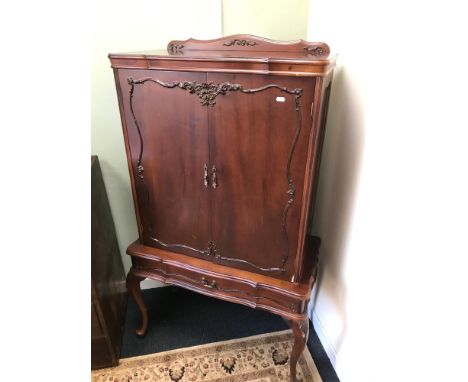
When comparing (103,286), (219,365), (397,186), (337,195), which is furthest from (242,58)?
(219,365)

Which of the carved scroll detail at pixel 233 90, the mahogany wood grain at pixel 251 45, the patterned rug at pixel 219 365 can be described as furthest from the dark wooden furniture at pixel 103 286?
the mahogany wood grain at pixel 251 45

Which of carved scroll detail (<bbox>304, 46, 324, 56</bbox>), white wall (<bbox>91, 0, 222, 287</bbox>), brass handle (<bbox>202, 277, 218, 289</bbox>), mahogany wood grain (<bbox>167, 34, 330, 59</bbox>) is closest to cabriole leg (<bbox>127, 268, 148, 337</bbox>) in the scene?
brass handle (<bbox>202, 277, 218, 289</bbox>)

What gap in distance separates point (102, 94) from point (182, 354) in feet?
4.61

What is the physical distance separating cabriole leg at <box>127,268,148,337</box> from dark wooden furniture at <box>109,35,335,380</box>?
117 mm

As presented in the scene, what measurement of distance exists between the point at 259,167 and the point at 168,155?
1.25ft

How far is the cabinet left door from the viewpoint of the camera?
1.13 meters

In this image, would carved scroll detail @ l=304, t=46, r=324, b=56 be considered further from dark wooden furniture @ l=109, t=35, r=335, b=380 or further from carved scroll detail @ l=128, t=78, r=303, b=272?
carved scroll detail @ l=128, t=78, r=303, b=272

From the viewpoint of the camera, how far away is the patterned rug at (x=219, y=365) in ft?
4.92

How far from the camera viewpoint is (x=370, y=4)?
105cm

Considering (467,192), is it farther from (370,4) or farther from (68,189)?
(68,189)

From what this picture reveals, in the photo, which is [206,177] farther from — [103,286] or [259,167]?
[103,286]

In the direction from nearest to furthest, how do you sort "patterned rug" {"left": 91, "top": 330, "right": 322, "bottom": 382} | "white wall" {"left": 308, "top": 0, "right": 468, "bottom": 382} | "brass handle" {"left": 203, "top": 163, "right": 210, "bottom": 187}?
"white wall" {"left": 308, "top": 0, "right": 468, "bottom": 382} < "brass handle" {"left": 203, "top": 163, "right": 210, "bottom": 187} < "patterned rug" {"left": 91, "top": 330, "right": 322, "bottom": 382}

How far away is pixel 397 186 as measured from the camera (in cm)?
99

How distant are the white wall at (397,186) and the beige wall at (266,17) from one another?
0.07 m
